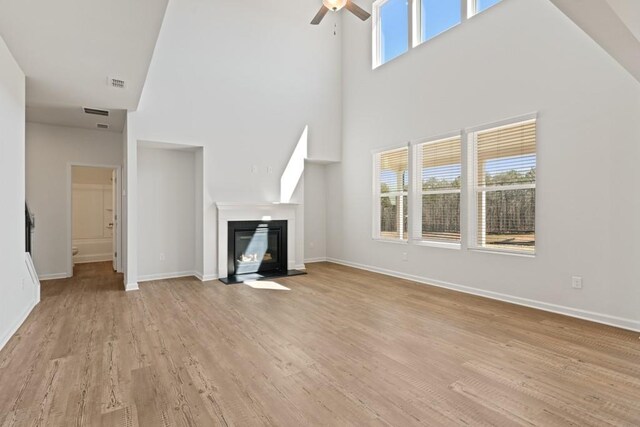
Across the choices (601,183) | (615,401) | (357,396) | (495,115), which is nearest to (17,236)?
(357,396)

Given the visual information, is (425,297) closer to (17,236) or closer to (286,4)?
(17,236)

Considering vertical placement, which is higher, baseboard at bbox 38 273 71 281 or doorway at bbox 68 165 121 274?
doorway at bbox 68 165 121 274

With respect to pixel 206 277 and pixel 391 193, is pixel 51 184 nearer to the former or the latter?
pixel 206 277

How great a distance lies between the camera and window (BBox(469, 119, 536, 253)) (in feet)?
14.2

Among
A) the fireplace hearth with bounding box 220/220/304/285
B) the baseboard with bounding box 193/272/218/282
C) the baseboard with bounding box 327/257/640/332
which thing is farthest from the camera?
the fireplace hearth with bounding box 220/220/304/285

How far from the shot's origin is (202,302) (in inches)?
177

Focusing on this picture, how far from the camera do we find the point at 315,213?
25.7ft

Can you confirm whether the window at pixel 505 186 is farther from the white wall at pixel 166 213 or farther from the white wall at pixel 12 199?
the white wall at pixel 12 199

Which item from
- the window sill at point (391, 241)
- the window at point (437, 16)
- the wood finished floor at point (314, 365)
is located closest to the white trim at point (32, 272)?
the wood finished floor at point (314, 365)

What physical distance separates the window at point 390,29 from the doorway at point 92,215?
6453 millimetres

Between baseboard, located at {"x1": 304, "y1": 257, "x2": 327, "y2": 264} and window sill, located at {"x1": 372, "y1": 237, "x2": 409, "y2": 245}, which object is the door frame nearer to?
baseboard, located at {"x1": 304, "y1": 257, "x2": 327, "y2": 264}

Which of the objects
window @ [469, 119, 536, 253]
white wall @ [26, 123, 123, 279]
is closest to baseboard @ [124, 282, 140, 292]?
white wall @ [26, 123, 123, 279]

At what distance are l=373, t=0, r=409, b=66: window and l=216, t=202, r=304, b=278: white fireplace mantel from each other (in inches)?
134

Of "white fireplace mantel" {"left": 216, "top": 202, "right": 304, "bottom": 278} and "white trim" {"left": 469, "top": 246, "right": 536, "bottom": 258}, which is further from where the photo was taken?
"white fireplace mantel" {"left": 216, "top": 202, "right": 304, "bottom": 278}
